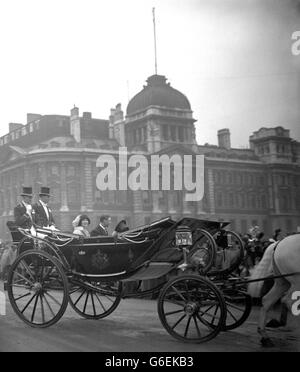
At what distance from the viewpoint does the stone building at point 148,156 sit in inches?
251

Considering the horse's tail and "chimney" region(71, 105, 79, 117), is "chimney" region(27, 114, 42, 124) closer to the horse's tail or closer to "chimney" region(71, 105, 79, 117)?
"chimney" region(71, 105, 79, 117)

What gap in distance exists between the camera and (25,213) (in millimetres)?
6328

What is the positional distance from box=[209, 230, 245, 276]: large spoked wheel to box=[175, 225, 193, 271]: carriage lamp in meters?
0.49

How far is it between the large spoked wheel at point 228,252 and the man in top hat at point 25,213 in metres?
2.32

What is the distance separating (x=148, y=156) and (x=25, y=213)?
1.82 meters

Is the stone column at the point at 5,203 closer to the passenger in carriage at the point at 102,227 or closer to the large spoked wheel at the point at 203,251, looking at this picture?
the passenger in carriage at the point at 102,227

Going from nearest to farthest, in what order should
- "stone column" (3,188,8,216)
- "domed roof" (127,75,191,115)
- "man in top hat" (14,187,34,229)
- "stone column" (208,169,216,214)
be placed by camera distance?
"domed roof" (127,75,191,115) → "man in top hat" (14,187,34,229) → "stone column" (208,169,216,214) → "stone column" (3,188,8,216)

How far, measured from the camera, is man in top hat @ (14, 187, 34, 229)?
6.23 meters

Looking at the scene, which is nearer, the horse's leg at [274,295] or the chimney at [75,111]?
the horse's leg at [274,295]

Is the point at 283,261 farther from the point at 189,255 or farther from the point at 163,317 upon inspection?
the point at 163,317

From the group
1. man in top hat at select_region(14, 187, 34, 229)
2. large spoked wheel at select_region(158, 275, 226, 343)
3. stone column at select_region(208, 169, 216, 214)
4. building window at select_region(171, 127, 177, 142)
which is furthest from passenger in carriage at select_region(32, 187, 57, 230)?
large spoked wheel at select_region(158, 275, 226, 343)

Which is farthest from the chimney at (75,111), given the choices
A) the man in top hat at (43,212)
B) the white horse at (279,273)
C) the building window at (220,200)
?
the white horse at (279,273)
